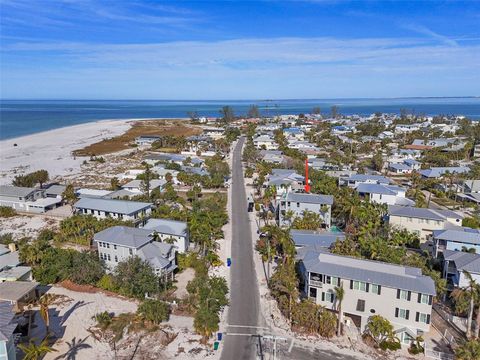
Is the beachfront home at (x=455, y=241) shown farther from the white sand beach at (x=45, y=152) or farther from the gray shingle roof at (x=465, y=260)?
the white sand beach at (x=45, y=152)

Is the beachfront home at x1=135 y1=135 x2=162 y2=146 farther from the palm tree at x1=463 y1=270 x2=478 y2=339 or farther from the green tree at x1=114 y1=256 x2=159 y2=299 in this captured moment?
the palm tree at x1=463 y1=270 x2=478 y2=339

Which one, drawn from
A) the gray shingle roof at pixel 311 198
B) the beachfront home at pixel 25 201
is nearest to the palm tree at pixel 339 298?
the gray shingle roof at pixel 311 198

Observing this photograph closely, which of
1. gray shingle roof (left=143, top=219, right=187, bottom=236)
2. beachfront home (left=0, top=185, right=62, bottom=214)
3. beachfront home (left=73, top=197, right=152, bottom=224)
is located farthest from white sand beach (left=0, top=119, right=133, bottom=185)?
gray shingle roof (left=143, top=219, right=187, bottom=236)

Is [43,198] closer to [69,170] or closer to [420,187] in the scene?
[69,170]

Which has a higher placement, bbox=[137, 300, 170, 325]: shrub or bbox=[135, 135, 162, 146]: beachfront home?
bbox=[135, 135, 162, 146]: beachfront home

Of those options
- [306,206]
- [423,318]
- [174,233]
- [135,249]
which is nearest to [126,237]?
[135,249]

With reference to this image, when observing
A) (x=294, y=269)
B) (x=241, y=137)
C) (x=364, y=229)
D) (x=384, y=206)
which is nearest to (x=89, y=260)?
(x=294, y=269)

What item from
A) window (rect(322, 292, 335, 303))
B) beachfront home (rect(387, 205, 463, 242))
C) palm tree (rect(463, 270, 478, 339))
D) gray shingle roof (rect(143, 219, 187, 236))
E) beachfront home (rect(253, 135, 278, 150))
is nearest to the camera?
palm tree (rect(463, 270, 478, 339))
